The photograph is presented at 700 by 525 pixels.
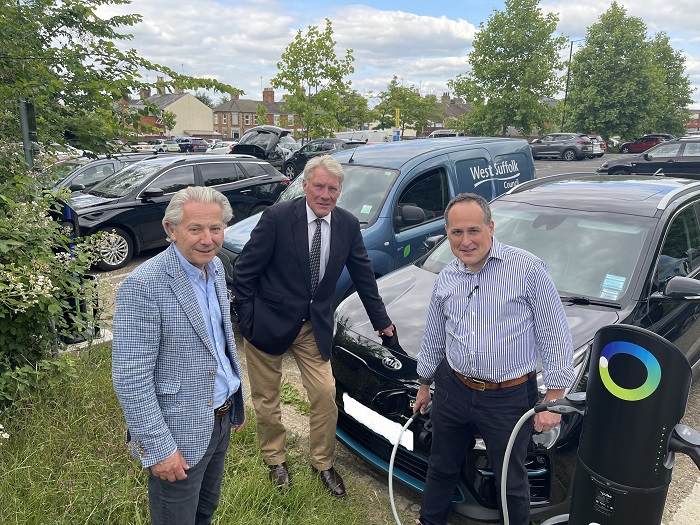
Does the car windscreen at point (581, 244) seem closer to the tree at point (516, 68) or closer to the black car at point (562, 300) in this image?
the black car at point (562, 300)

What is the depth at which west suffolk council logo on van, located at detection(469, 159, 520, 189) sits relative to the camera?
6.19 metres

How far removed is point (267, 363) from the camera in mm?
2982

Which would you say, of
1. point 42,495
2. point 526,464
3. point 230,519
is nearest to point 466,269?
point 526,464

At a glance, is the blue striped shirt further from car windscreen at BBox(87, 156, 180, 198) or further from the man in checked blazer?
car windscreen at BBox(87, 156, 180, 198)

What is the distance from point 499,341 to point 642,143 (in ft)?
124

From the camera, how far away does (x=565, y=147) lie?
1153 inches

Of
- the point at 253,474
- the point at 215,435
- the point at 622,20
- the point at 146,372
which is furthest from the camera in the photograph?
the point at 622,20

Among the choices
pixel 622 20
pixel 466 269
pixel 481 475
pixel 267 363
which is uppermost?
pixel 622 20

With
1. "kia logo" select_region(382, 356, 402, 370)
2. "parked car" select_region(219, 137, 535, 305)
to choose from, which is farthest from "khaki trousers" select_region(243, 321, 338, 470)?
"parked car" select_region(219, 137, 535, 305)

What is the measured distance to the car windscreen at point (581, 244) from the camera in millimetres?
3209

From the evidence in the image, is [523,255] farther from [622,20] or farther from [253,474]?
[622,20]

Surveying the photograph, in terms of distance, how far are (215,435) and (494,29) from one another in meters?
29.9

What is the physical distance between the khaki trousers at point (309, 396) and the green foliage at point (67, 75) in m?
2.51

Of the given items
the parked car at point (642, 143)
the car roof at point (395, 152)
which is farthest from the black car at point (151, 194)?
the parked car at point (642, 143)
